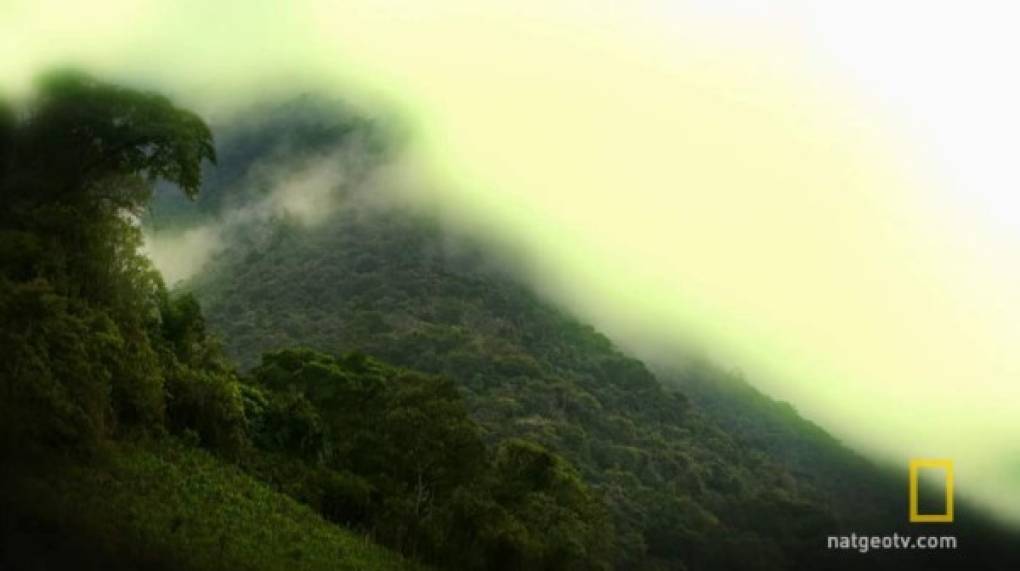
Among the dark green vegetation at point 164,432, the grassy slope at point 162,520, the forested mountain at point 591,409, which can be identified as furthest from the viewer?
the forested mountain at point 591,409

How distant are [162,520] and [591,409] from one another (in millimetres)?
132443

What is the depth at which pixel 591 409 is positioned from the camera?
156 m

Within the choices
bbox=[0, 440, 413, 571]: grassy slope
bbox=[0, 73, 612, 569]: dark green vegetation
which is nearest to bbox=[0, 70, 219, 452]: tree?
bbox=[0, 73, 612, 569]: dark green vegetation

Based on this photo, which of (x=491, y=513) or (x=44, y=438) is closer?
(x=44, y=438)

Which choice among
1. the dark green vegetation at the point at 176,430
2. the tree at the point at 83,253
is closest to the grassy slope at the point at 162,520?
the dark green vegetation at the point at 176,430

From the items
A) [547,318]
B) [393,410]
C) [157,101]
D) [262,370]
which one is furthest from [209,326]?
[157,101]

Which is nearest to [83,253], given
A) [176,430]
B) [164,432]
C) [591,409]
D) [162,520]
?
[164,432]

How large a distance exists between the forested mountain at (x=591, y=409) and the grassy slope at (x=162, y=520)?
222ft

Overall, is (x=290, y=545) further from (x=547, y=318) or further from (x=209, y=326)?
(x=547, y=318)

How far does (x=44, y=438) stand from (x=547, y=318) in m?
165

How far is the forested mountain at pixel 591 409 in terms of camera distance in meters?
118

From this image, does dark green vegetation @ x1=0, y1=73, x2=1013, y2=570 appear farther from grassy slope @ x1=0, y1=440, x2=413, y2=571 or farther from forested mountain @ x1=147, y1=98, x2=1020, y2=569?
forested mountain @ x1=147, y1=98, x2=1020, y2=569

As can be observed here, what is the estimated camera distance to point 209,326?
164 m

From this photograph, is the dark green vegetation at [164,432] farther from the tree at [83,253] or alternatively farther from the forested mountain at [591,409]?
the forested mountain at [591,409]
